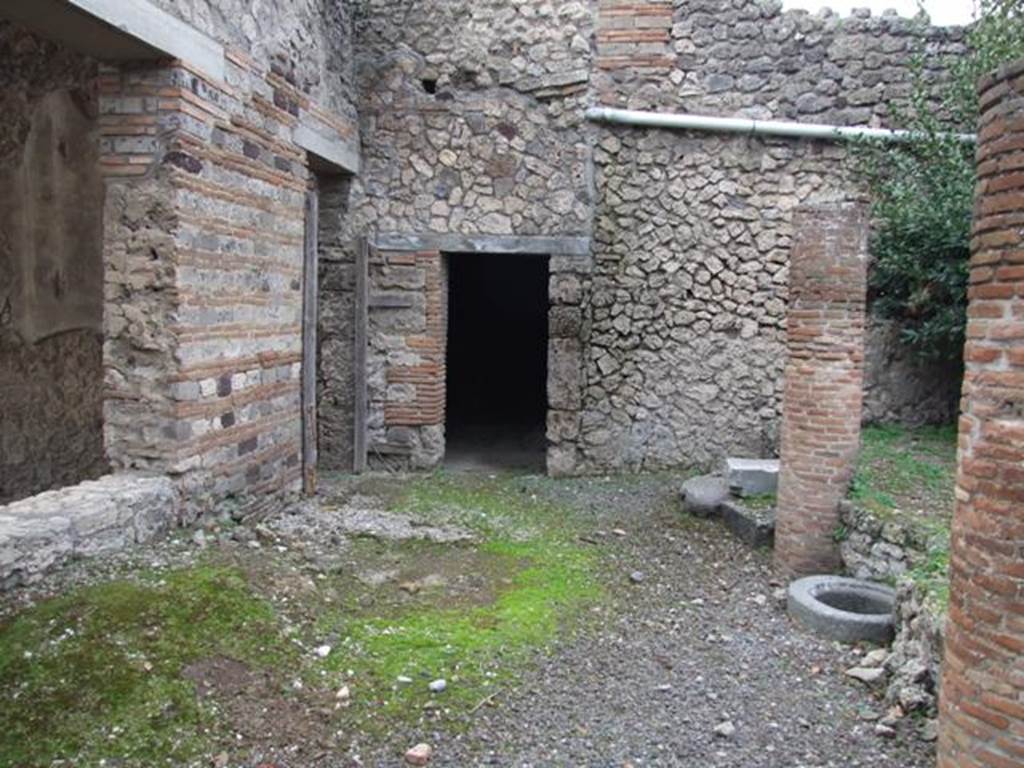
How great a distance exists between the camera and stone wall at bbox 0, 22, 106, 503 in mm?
6012

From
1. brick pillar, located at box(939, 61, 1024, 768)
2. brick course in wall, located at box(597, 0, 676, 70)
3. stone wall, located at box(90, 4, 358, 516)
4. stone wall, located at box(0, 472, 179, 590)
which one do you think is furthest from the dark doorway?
brick pillar, located at box(939, 61, 1024, 768)

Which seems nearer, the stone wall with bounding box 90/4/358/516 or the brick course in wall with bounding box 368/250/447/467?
the stone wall with bounding box 90/4/358/516

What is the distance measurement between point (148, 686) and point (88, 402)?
147 inches

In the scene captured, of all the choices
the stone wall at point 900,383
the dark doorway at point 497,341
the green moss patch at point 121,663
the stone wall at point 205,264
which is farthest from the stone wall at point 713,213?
the green moss patch at point 121,663

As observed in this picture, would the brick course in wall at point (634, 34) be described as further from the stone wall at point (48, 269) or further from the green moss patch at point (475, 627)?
the stone wall at point (48, 269)

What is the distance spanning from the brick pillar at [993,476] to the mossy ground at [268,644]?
6.96 ft

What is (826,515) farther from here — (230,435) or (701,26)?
(701,26)

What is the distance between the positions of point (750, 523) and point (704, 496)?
72 centimetres

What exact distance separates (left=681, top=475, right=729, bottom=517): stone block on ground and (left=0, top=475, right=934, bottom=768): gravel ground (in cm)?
114

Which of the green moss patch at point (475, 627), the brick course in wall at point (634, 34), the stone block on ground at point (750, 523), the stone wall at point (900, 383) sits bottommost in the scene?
the green moss patch at point (475, 627)

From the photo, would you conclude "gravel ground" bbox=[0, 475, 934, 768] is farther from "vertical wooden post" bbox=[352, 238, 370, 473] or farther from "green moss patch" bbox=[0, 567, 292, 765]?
"vertical wooden post" bbox=[352, 238, 370, 473]

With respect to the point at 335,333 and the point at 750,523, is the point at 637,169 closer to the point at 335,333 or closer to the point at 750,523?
the point at 335,333

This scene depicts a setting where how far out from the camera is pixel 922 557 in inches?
200

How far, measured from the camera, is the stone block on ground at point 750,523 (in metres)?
6.59
